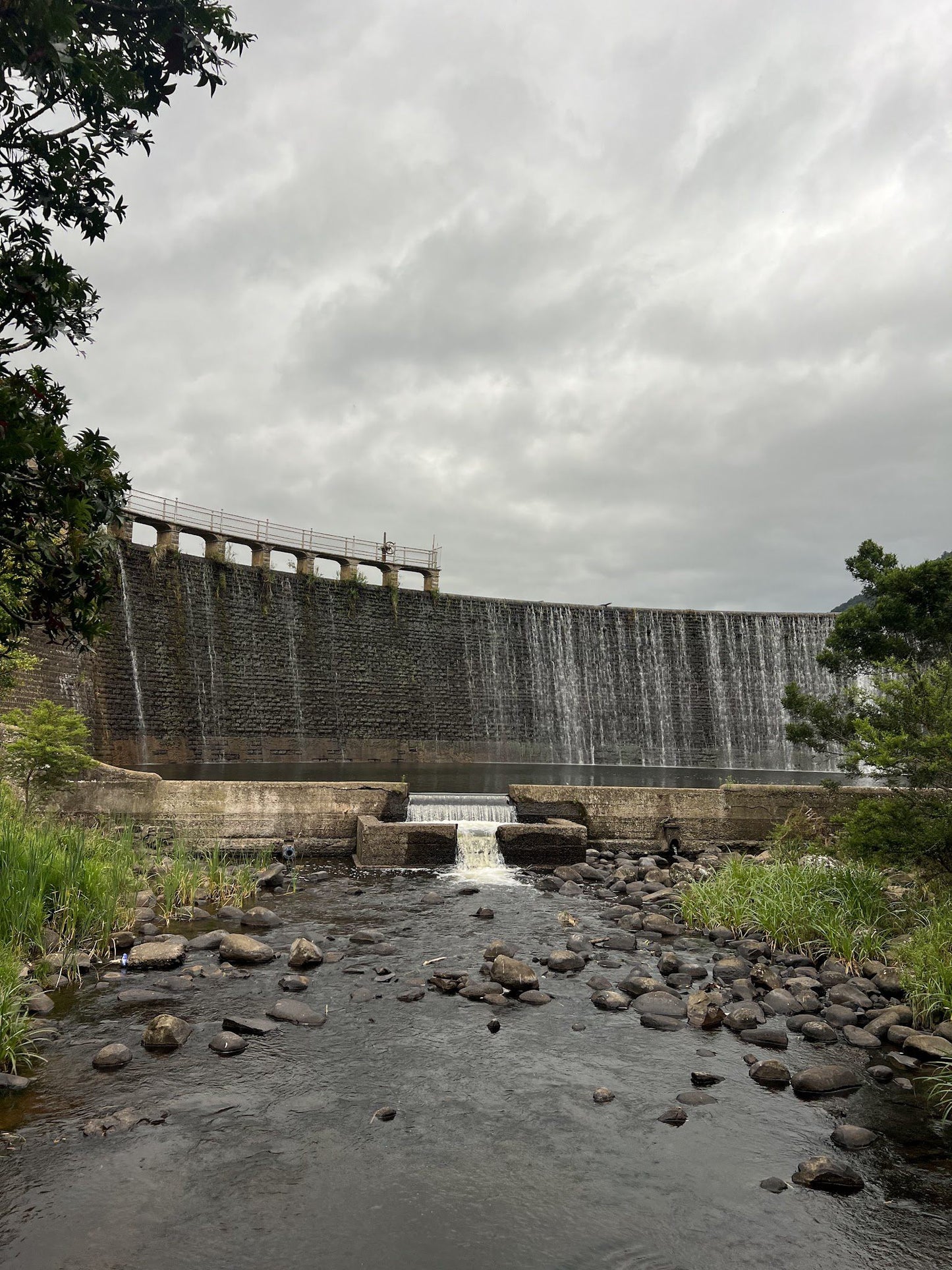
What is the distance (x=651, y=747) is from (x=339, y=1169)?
3885 cm

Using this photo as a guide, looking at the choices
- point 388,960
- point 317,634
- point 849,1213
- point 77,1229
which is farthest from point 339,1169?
point 317,634

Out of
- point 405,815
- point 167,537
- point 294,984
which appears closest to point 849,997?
point 294,984

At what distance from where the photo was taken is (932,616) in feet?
40.1

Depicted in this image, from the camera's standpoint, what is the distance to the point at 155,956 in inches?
287

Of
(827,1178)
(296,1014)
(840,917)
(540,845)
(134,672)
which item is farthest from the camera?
(134,672)

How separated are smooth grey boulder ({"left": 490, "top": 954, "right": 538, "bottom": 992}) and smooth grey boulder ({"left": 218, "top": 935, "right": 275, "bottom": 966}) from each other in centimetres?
223

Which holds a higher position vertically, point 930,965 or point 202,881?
point 202,881

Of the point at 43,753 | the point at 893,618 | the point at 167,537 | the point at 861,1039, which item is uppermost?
the point at 167,537

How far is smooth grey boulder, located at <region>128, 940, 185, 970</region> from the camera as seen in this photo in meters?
7.20

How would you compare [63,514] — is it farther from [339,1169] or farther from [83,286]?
[339,1169]

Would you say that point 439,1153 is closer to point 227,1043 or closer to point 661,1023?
point 227,1043

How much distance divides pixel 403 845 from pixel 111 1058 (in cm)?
729

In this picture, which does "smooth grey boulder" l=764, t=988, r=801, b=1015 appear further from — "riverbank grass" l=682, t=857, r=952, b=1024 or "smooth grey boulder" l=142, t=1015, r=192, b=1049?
"smooth grey boulder" l=142, t=1015, r=192, b=1049

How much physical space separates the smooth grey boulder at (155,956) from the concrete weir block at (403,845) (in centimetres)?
488
